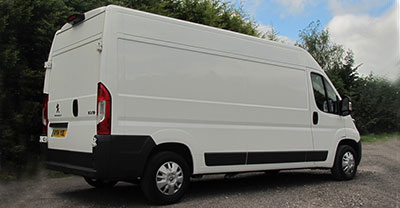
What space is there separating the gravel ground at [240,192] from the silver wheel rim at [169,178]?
0.83 feet

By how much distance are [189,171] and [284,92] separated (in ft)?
8.02

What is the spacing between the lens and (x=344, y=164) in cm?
779

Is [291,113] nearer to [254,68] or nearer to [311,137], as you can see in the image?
[311,137]

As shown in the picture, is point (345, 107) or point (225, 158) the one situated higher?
point (345, 107)

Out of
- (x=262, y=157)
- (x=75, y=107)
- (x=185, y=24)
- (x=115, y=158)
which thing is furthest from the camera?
(x=262, y=157)

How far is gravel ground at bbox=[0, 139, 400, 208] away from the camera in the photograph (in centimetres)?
560

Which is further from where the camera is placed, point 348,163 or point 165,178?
point 348,163

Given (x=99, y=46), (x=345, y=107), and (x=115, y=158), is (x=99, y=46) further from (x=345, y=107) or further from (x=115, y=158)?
(x=345, y=107)

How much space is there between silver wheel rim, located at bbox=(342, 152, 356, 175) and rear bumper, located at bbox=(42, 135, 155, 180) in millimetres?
4457

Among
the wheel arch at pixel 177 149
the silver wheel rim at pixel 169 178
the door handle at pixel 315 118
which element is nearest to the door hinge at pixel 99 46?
the wheel arch at pixel 177 149

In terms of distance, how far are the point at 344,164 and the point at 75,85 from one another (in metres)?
5.39

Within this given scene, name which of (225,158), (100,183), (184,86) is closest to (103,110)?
(184,86)

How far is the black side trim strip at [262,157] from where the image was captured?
5.87m

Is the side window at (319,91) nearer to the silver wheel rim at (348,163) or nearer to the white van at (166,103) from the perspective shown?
the white van at (166,103)
